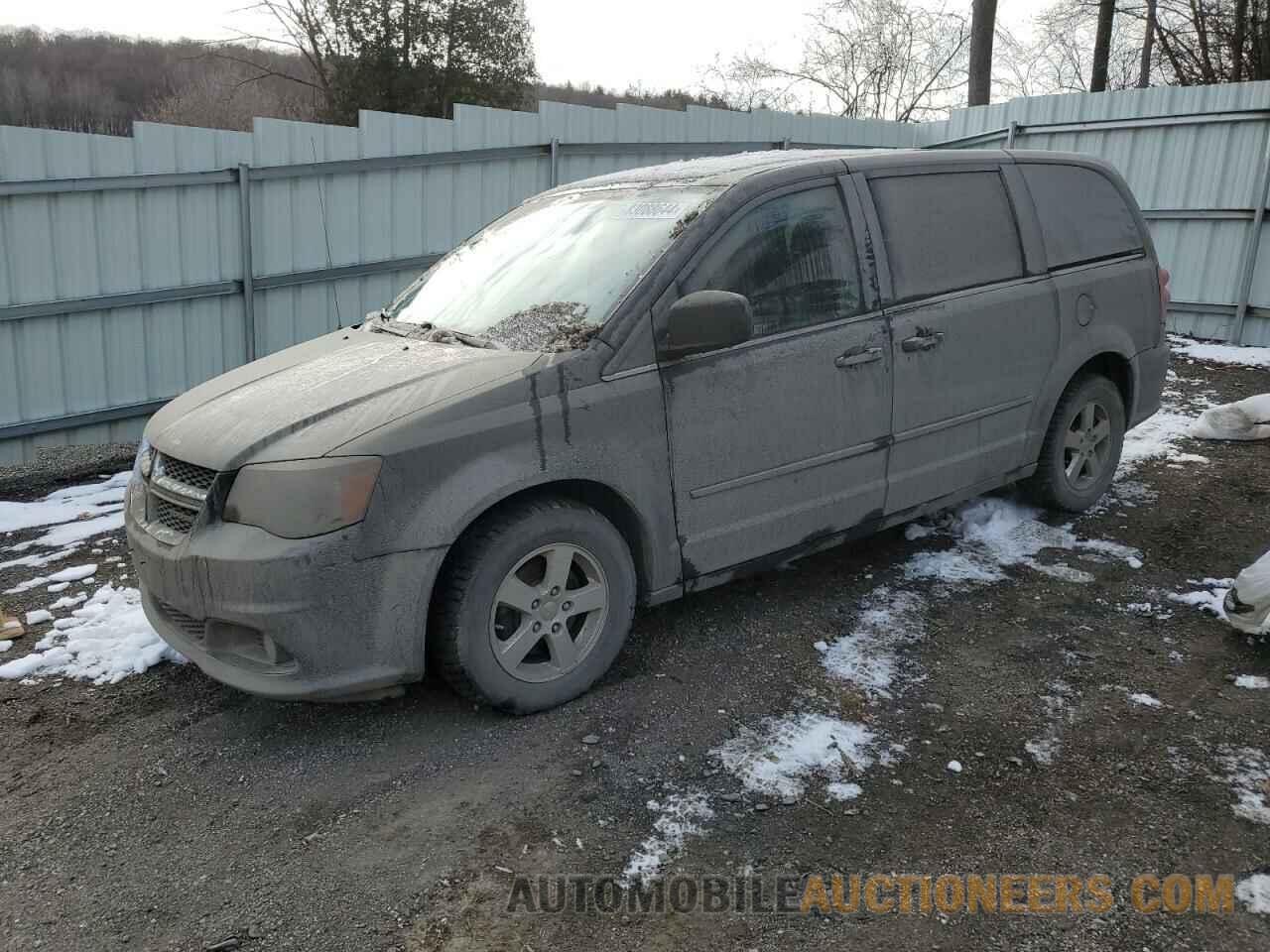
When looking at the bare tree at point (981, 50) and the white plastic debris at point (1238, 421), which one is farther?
the bare tree at point (981, 50)

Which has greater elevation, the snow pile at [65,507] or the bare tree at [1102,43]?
the bare tree at [1102,43]

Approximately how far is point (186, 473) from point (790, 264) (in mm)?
2294

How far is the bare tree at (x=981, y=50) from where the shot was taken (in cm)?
1750

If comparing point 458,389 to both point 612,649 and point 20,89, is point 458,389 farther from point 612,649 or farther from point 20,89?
point 20,89

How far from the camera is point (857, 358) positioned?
13.6ft

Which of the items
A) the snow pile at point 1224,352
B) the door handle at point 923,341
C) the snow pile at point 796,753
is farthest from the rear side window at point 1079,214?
the snow pile at point 1224,352

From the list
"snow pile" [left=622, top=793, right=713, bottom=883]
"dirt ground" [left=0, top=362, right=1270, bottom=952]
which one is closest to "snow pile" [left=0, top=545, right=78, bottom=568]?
"dirt ground" [left=0, top=362, right=1270, bottom=952]

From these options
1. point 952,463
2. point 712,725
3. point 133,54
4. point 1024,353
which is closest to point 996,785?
point 712,725

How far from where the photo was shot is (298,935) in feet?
8.52

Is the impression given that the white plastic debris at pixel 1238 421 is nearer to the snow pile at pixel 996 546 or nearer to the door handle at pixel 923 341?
the snow pile at pixel 996 546

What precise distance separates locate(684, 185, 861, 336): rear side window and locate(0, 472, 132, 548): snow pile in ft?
12.7

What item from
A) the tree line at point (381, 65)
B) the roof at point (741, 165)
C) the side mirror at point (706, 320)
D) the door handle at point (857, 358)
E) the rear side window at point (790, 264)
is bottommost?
the door handle at point (857, 358)

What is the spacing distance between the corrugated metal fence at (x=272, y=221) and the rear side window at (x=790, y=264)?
14.6 feet

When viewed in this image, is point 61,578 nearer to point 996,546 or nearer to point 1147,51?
point 996,546
